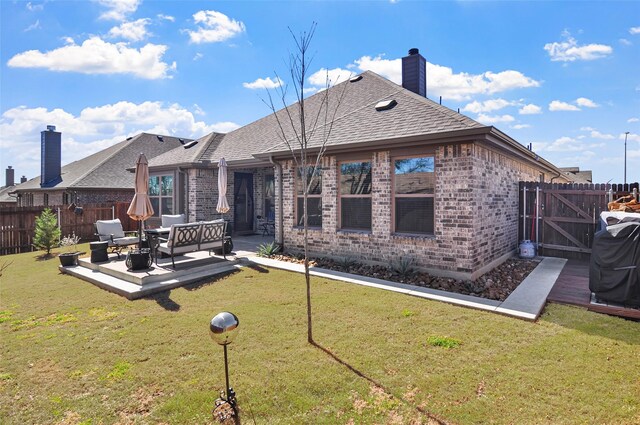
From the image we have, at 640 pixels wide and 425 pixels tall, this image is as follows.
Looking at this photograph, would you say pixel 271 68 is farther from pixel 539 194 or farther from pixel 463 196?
pixel 539 194

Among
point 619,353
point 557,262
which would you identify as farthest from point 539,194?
point 619,353

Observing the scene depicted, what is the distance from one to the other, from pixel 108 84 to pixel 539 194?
15219 millimetres

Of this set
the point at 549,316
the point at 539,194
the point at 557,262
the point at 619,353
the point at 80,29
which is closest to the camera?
the point at 619,353

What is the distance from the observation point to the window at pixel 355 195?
8578 mm

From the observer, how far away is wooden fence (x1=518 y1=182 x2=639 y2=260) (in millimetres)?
9781

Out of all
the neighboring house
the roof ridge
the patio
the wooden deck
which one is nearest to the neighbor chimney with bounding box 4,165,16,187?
the neighboring house

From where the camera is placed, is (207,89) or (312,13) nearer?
(312,13)

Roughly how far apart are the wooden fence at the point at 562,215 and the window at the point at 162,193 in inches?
546

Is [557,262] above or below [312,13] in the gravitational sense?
below

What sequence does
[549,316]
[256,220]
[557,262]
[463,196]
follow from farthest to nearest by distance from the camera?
[256,220], [557,262], [463,196], [549,316]

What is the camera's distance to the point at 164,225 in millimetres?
12328

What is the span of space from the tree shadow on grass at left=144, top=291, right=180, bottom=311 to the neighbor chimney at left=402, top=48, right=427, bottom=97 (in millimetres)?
10179

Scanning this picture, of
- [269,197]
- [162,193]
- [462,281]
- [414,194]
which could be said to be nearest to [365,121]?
[414,194]

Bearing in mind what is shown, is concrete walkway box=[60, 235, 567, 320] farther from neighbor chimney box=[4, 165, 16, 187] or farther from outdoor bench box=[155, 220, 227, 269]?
neighbor chimney box=[4, 165, 16, 187]
